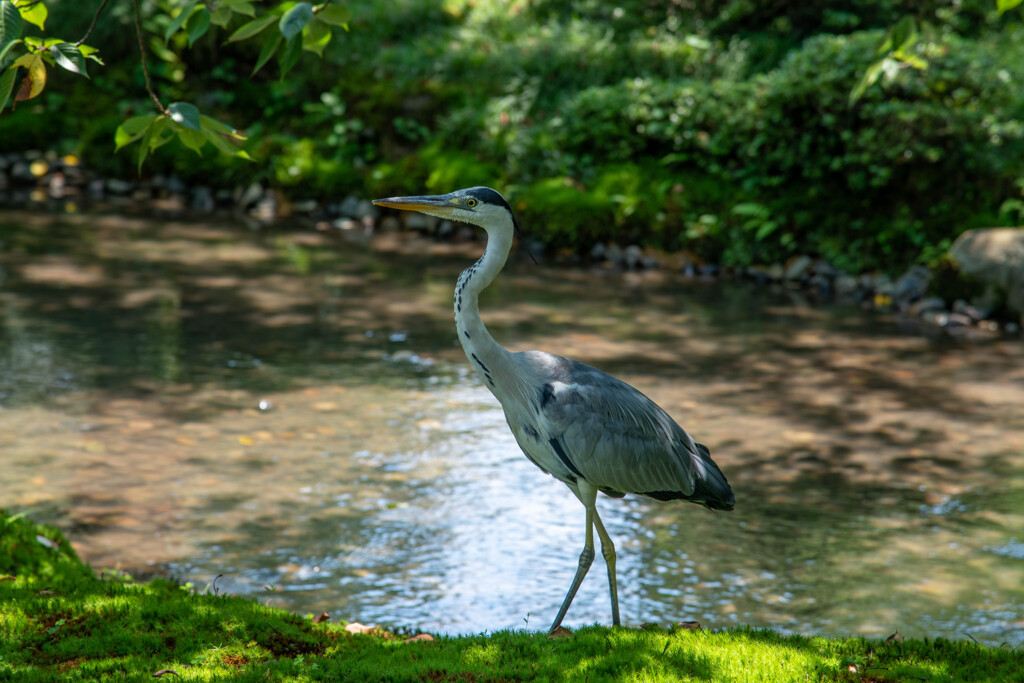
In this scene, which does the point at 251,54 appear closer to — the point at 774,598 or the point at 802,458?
the point at 802,458

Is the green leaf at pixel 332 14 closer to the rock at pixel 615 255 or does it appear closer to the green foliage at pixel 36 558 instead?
the green foliage at pixel 36 558

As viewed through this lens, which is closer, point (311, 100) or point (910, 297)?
point (910, 297)

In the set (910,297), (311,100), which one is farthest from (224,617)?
(311,100)

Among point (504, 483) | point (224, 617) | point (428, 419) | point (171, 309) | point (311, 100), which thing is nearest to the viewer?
point (224, 617)

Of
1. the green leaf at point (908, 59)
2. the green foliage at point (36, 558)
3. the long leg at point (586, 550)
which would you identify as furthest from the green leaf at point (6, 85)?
the green leaf at point (908, 59)

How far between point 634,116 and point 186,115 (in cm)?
1064

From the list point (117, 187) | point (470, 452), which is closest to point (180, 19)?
point (470, 452)

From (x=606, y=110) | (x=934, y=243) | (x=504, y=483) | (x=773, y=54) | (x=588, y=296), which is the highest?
(x=773, y=54)

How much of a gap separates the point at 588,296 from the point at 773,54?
18.3ft

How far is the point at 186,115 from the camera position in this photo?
351cm

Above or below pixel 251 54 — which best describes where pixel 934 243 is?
below

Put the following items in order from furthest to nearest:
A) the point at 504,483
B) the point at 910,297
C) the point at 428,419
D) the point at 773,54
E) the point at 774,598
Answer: the point at 773,54 < the point at 910,297 < the point at 428,419 < the point at 504,483 < the point at 774,598

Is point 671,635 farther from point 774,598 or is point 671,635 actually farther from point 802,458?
point 802,458

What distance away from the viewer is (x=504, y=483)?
6.82 m
